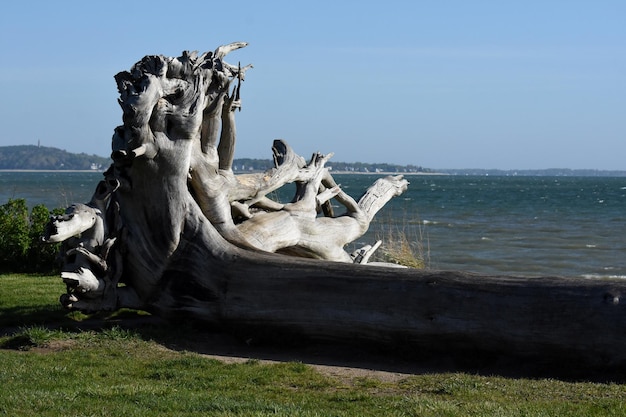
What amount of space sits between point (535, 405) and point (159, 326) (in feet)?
14.7

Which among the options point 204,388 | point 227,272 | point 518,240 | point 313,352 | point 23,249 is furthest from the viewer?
point 518,240

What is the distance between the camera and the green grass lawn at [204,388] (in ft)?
22.5

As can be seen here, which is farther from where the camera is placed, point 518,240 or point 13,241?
point 518,240

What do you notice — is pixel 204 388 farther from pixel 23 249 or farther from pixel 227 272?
pixel 23 249

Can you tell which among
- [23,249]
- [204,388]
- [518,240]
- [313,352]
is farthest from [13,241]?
→ [518,240]

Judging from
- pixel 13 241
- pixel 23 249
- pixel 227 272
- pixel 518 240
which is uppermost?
pixel 227 272

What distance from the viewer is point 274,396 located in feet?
24.7

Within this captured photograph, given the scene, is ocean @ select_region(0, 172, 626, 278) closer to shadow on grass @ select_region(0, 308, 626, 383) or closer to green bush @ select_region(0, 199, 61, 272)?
green bush @ select_region(0, 199, 61, 272)

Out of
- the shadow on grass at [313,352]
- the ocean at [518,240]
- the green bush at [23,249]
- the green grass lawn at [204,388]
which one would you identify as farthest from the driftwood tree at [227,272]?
the ocean at [518,240]

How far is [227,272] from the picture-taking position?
10.0 m

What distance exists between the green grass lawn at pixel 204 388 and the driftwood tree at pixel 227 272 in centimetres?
49

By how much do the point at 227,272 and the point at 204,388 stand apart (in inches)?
93.8

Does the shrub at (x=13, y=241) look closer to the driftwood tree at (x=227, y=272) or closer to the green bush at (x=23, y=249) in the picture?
the green bush at (x=23, y=249)

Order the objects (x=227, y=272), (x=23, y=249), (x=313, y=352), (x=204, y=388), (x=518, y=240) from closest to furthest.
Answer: (x=204, y=388) → (x=313, y=352) → (x=227, y=272) → (x=23, y=249) → (x=518, y=240)
